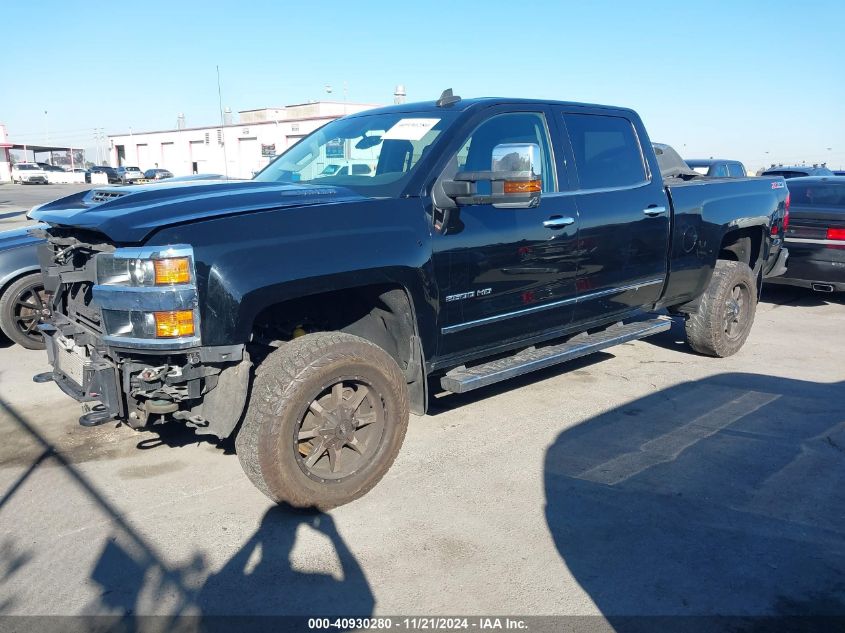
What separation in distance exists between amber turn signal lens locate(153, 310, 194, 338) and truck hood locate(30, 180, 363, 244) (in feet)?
1.14

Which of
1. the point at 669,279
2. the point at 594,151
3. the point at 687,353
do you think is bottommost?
the point at 687,353

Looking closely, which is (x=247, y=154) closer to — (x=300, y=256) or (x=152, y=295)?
(x=300, y=256)

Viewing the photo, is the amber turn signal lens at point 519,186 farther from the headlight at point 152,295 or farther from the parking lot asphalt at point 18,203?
the parking lot asphalt at point 18,203

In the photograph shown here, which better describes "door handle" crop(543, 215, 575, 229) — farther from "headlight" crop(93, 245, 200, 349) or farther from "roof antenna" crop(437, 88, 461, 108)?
"headlight" crop(93, 245, 200, 349)

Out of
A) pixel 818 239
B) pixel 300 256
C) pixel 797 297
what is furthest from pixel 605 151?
pixel 797 297

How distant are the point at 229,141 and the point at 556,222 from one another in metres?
39.6

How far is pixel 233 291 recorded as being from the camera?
3.11 m

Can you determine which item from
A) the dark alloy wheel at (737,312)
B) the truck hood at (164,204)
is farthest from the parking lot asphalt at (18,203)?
the dark alloy wheel at (737,312)

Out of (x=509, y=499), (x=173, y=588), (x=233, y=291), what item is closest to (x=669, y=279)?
(x=509, y=499)

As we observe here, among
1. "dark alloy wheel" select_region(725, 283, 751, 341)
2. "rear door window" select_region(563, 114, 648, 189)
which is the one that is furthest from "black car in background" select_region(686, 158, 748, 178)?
"rear door window" select_region(563, 114, 648, 189)

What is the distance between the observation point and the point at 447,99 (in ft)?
14.6

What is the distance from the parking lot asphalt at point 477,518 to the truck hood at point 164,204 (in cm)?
142

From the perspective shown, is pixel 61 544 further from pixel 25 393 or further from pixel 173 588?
pixel 25 393

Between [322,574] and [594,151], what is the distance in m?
3.46
